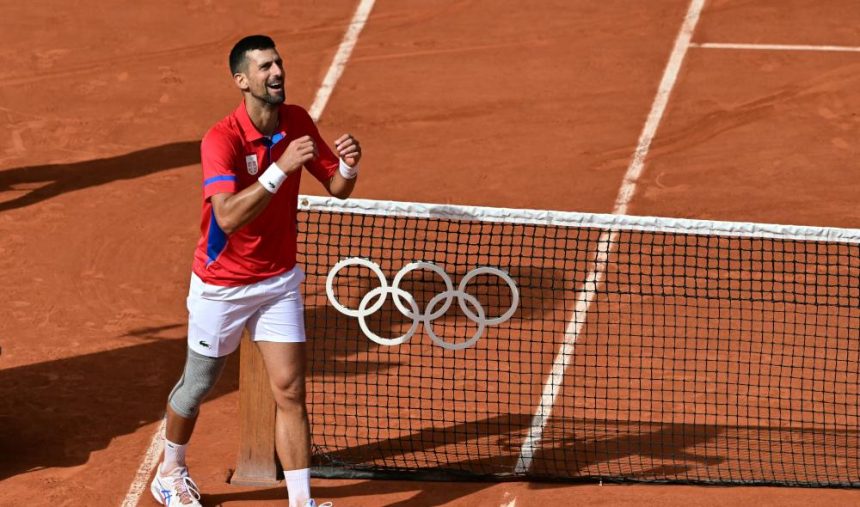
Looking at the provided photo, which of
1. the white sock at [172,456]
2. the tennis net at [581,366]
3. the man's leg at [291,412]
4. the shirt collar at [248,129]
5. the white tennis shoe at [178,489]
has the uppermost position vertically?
the shirt collar at [248,129]

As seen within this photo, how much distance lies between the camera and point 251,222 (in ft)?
29.1

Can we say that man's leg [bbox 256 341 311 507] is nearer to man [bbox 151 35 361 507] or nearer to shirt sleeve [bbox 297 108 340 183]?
man [bbox 151 35 361 507]

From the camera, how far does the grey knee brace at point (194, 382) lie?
30.4ft

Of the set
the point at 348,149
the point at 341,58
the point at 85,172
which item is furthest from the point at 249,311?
the point at 341,58

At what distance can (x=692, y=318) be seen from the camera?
12.5 metres

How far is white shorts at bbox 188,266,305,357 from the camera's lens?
9.02m

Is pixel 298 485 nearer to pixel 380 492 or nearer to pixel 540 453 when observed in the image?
pixel 380 492

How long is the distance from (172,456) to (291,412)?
97 centimetres

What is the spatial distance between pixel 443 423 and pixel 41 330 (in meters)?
3.25

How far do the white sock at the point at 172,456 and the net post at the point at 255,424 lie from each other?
47cm

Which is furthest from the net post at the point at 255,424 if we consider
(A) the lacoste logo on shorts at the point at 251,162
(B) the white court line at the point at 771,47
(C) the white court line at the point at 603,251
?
(B) the white court line at the point at 771,47

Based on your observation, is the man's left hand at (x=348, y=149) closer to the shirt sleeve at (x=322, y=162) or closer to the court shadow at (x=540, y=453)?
the shirt sleeve at (x=322, y=162)

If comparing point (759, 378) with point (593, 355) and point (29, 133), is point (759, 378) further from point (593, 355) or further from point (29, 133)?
point (29, 133)

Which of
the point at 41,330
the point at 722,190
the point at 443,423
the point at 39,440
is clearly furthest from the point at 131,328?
the point at 722,190
